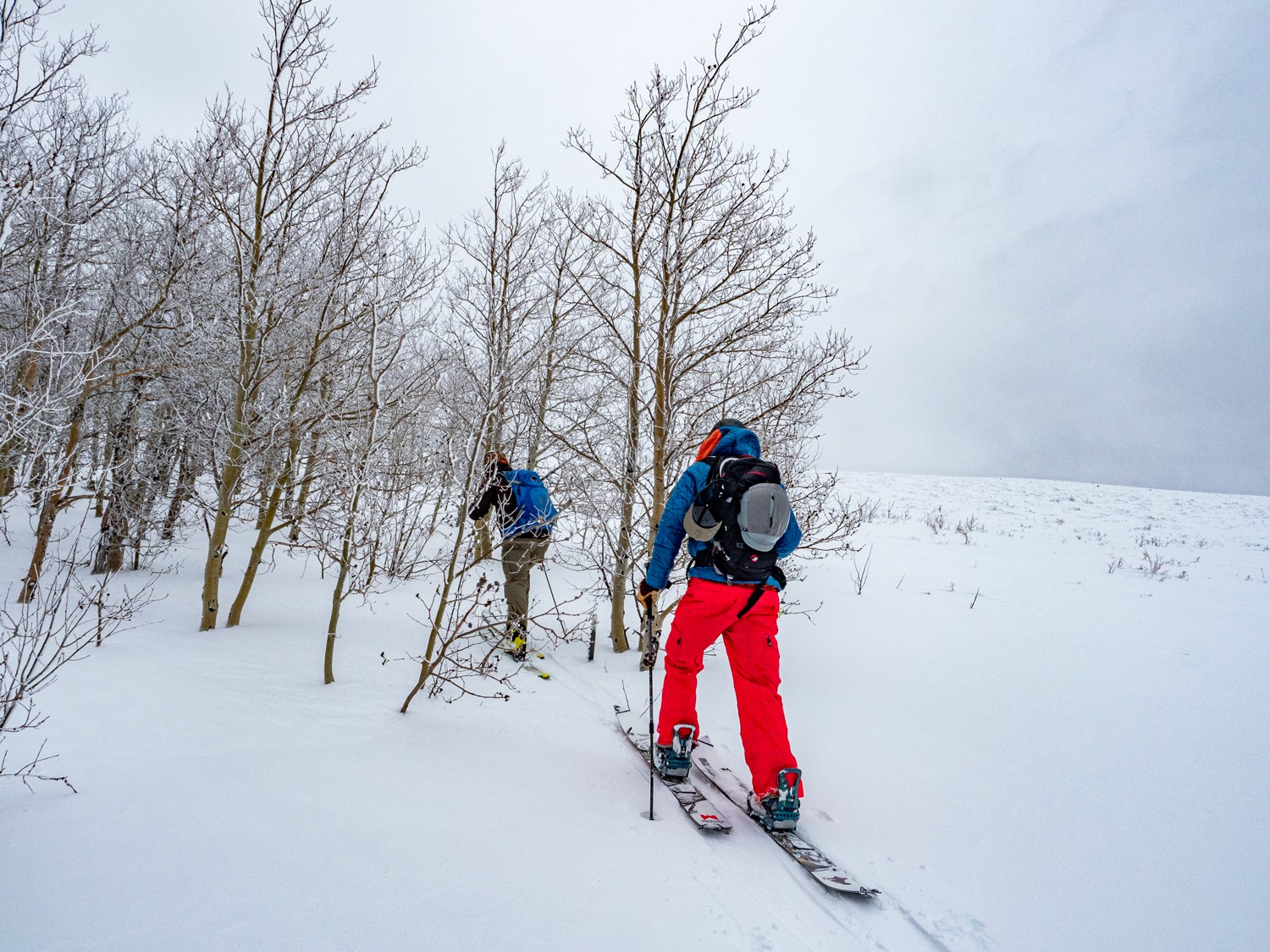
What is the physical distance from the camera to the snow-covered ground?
2.06 m

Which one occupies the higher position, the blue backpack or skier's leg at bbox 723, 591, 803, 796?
the blue backpack

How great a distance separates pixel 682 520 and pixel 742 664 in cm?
92

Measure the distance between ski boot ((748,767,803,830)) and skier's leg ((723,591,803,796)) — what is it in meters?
0.04

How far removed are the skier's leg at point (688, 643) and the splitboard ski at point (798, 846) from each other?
0.38 meters

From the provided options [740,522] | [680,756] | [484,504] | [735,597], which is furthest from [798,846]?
[484,504]

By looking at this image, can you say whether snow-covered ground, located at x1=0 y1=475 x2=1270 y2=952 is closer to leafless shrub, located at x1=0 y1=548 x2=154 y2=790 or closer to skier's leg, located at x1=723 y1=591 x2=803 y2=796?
leafless shrub, located at x1=0 y1=548 x2=154 y2=790

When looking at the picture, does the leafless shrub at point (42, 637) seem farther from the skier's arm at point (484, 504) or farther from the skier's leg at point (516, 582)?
the skier's leg at point (516, 582)

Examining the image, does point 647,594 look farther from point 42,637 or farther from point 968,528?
point 968,528

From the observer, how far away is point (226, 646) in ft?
18.9

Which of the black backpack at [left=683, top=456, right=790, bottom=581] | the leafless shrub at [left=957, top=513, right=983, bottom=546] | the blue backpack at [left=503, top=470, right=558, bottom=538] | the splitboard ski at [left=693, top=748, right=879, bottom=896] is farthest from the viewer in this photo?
the leafless shrub at [left=957, top=513, right=983, bottom=546]

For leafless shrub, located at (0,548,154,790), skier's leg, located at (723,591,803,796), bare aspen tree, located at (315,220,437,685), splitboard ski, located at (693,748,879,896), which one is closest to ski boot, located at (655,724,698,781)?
splitboard ski, located at (693,748,879,896)

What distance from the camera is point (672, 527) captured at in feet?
11.6

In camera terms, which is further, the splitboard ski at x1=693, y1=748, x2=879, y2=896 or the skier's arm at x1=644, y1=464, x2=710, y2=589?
the skier's arm at x1=644, y1=464, x2=710, y2=589

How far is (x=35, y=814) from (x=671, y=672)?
2.97 meters
